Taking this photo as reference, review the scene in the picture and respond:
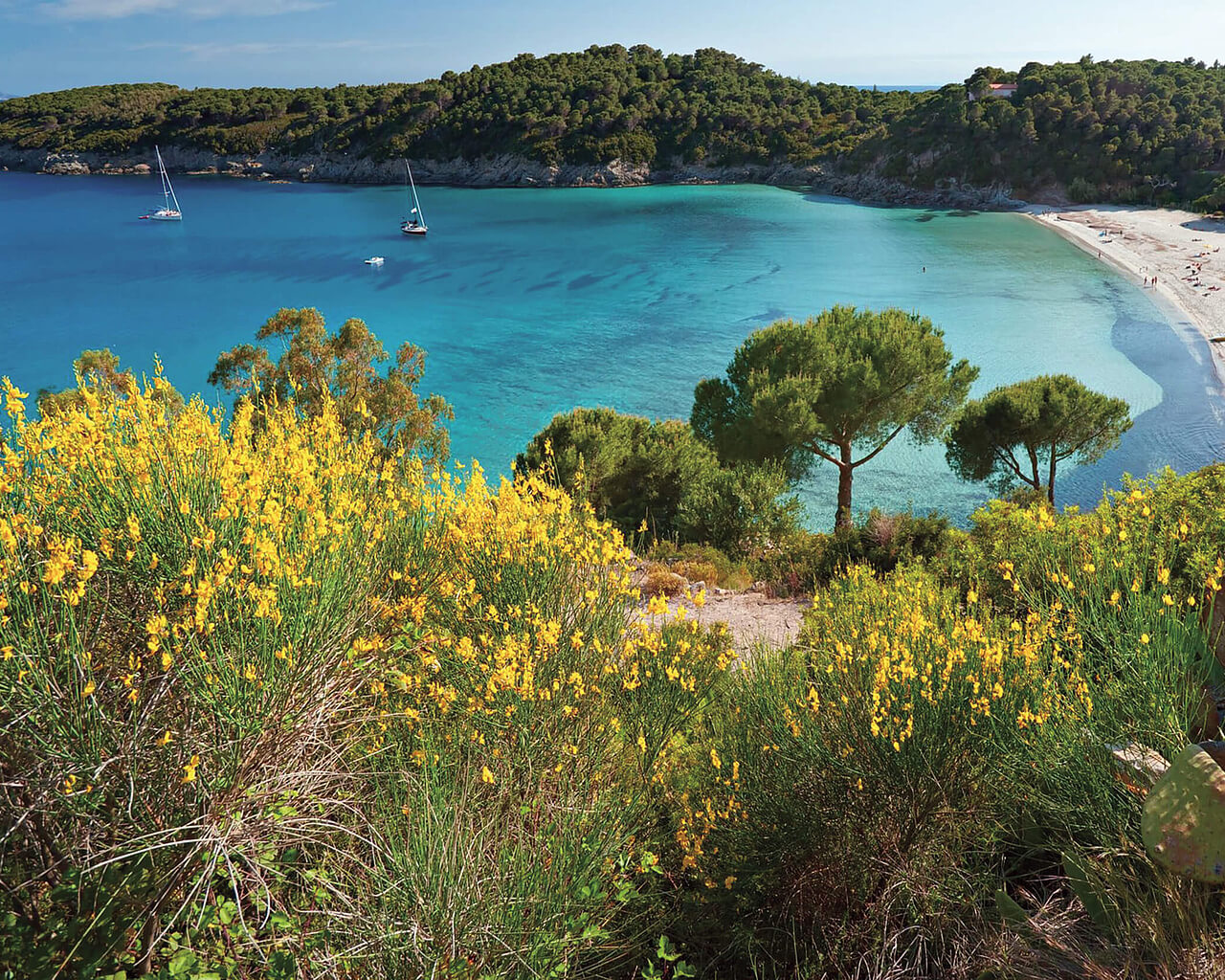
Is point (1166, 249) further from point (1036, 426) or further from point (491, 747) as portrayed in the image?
point (491, 747)

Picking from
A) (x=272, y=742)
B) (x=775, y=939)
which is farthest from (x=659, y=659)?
(x=272, y=742)

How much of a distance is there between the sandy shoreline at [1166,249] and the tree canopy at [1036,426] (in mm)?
18625

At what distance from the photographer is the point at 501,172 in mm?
109750

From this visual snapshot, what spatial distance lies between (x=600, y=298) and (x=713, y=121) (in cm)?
7058

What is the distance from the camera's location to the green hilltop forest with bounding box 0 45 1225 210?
71.2 meters

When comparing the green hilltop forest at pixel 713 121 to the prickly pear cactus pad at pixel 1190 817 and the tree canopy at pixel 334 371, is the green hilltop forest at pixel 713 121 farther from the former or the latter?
the prickly pear cactus pad at pixel 1190 817

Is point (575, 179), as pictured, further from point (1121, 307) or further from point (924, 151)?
point (1121, 307)

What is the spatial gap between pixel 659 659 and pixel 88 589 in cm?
333

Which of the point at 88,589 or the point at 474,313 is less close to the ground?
the point at 88,589

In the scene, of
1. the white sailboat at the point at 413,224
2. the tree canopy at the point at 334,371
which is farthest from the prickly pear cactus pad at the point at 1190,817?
the white sailboat at the point at 413,224

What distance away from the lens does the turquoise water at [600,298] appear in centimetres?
3369

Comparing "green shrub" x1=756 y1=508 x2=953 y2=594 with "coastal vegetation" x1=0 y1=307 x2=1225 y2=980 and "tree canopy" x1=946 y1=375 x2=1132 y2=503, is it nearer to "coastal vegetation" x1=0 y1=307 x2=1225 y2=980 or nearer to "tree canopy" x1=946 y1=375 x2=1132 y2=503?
"coastal vegetation" x1=0 y1=307 x2=1225 y2=980

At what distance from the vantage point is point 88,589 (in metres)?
3.08

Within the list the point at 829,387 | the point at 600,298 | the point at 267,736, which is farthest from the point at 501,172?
the point at 267,736
